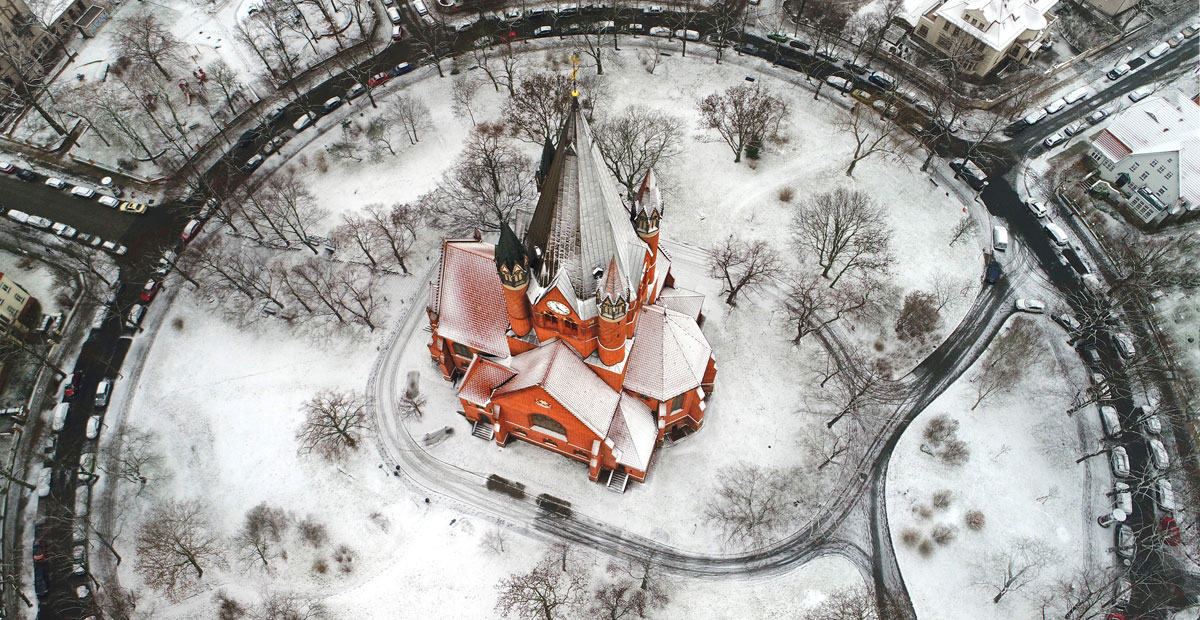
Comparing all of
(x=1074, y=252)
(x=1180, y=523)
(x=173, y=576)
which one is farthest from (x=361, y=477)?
(x=1074, y=252)

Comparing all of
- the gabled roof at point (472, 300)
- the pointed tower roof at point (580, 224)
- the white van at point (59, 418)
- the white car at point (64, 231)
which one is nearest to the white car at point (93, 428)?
the white van at point (59, 418)

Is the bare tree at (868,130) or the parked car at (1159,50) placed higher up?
the parked car at (1159,50)

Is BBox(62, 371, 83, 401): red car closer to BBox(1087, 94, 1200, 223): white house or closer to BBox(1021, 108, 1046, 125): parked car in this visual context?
BBox(1021, 108, 1046, 125): parked car

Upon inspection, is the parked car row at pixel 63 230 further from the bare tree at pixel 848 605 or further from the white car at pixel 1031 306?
the white car at pixel 1031 306

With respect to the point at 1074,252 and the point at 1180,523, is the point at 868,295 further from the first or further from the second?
the point at 1180,523

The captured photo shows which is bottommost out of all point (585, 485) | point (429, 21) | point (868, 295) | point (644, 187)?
point (585, 485)

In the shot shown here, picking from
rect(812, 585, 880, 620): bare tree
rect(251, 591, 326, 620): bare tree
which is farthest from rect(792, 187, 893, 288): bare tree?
rect(251, 591, 326, 620): bare tree
